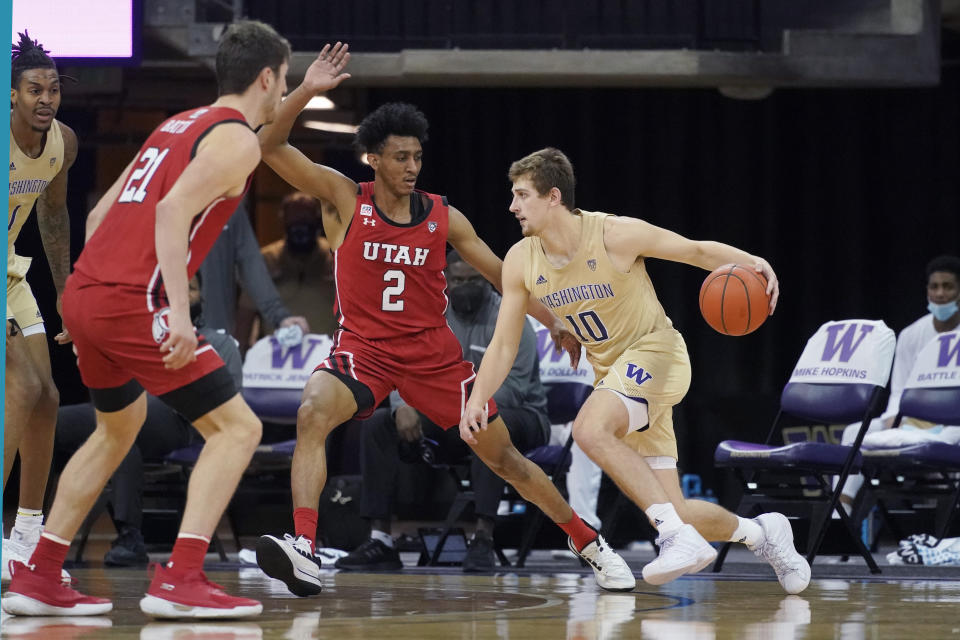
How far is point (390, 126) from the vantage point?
5488mm

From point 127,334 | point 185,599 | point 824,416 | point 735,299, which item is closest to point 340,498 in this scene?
point 824,416

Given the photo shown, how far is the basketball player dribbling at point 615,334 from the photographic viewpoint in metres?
4.99

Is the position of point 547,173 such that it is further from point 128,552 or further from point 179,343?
point 128,552

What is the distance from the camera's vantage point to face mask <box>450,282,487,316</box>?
7289mm

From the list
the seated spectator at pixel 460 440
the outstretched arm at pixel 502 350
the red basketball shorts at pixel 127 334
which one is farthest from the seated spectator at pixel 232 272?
the red basketball shorts at pixel 127 334

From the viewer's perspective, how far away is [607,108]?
1173 cm

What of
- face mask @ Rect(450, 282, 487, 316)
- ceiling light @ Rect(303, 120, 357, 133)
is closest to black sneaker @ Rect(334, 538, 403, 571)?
face mask @ Rect(450, 282, 487, 316)

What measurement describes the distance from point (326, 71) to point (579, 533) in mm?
1958

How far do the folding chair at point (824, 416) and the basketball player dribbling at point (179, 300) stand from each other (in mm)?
3204

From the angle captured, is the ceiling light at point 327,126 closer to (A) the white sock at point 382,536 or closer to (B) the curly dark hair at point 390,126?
(A) the white sock at point 382,536

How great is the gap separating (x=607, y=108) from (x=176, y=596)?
27.6 feet

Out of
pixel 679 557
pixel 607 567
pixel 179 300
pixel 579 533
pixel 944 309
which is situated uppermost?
pixel 179 300

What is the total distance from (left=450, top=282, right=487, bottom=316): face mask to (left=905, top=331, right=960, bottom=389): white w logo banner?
2.29 metres

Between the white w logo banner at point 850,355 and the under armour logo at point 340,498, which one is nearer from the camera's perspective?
the white w logo banner at point 850,355
